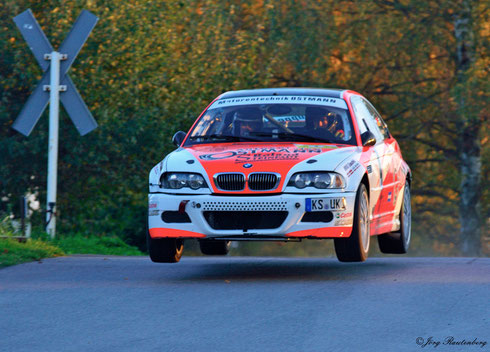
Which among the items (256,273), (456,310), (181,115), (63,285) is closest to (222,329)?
(456,310)

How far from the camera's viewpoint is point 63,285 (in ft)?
31.5

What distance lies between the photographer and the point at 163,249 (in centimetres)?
1057

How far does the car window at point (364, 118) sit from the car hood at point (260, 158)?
95 cm

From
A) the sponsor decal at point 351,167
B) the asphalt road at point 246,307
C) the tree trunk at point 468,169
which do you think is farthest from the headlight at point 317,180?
the tree trunk at point 468,169

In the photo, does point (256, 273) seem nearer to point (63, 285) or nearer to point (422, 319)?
point (63, 285)

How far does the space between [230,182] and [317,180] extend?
2.54 feet

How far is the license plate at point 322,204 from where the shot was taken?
31.7 ft

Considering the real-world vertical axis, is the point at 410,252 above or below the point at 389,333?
below

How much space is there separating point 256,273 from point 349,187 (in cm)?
144

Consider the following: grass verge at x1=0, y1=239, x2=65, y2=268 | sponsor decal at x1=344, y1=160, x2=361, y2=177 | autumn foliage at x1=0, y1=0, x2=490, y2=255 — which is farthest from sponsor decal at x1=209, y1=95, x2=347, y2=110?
autumn foliage at x1=0, y1=0, x2=490, y2=255

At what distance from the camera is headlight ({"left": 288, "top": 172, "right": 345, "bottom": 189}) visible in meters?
9.73

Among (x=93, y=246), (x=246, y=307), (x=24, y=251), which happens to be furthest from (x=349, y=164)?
(x=93, y=246)

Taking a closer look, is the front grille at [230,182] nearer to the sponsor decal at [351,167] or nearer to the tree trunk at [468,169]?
the sponsor decal at [351,167]

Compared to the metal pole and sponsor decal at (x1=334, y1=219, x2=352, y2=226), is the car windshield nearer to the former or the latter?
sponsor decal at (x1=334, y1=219, x2=352, y2=226)
